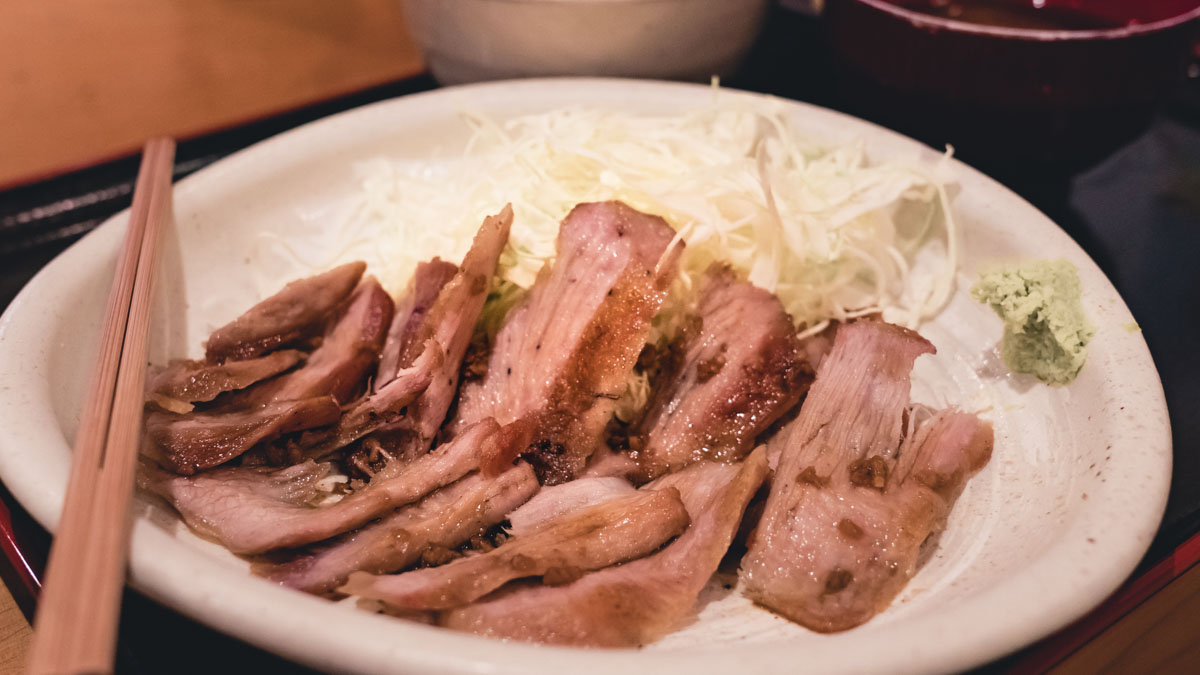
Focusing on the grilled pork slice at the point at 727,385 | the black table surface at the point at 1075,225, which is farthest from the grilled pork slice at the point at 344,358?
the grilled pork slice at the point at 727,385

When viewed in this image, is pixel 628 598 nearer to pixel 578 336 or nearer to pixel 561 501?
pixel 561 501

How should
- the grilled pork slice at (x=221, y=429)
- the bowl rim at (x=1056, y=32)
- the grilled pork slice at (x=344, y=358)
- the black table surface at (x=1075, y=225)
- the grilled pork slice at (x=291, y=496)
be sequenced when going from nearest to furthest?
the black table surface at (x=1075, y=225)
the grilled pork slice at (x=291, y=496)
the grilled pork slice at (x=221, y=429)
the grilled pork slice at (x=344, y=358)
the bowl rim at (x=1056, y=32)

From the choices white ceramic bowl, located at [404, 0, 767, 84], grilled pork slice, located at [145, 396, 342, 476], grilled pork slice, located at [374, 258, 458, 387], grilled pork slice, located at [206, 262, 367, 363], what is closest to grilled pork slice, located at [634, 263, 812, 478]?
grilled pork slice, located at [374, 258, 458, 387]

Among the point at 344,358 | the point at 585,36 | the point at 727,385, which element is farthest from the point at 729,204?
the point at 344,358

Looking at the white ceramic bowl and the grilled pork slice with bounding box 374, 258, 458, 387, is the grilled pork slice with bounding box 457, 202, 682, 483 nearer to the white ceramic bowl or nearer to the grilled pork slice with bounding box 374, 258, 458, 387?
the grilled pork slice with bounding box 374, 258, 458, 387

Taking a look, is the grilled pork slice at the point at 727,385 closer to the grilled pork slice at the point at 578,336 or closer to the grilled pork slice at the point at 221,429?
the grilled pork slice at the point at 578,336

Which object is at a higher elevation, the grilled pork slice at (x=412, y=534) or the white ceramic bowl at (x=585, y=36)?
the white ceramic bowl at (x=585, y=36)
